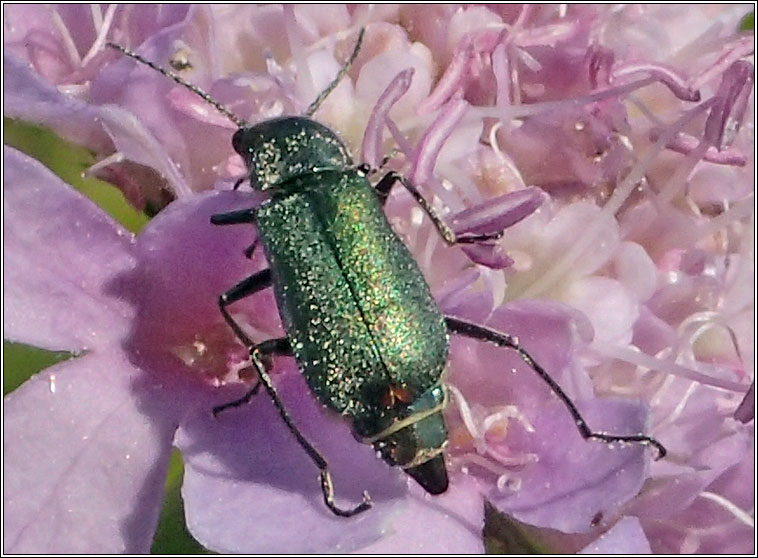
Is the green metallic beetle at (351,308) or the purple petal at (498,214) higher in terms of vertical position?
the purple petal at (498,214)

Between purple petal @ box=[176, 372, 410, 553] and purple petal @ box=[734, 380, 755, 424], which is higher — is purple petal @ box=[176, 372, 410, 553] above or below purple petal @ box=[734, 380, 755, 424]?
below

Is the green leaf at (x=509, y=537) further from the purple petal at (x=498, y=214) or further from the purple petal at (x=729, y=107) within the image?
the purple petal at (x=729, y=107)

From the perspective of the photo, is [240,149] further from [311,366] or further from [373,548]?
[373,548]

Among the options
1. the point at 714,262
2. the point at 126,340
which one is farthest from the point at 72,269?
the point at 714,262

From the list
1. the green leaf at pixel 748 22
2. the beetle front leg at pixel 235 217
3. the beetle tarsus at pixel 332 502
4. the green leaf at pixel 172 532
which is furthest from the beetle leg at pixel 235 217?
the green leaf at pixel 748 22

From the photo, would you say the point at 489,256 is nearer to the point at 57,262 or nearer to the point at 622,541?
the point at 622,541

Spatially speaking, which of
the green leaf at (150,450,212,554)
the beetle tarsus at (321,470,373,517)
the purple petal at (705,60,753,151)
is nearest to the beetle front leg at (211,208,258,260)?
the beetle tarsus at (321,470,373,517)

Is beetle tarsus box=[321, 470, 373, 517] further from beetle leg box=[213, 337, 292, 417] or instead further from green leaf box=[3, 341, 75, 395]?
green leaf box=[3, 341, 75, 395]

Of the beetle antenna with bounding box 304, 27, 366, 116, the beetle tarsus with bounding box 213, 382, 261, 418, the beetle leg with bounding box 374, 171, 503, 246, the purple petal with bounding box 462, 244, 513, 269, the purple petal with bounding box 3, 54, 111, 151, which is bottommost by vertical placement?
the beetle tarsus with bounding box 213, 382, 261, 418
